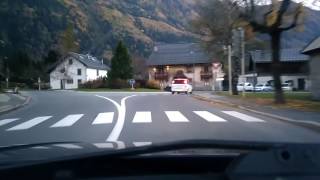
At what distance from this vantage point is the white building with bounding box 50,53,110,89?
11300 centimetres

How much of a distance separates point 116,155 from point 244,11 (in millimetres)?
28804

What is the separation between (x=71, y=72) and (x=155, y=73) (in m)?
16.9

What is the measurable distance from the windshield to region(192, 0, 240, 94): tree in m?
0.13

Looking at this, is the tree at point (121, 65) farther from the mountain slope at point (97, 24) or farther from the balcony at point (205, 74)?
the balcony at point (205, 74)

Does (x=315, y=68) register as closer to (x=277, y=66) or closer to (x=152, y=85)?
(x=277, y=66)

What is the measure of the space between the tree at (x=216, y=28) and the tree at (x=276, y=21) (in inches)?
675

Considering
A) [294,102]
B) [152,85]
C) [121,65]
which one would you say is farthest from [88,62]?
[294,102]

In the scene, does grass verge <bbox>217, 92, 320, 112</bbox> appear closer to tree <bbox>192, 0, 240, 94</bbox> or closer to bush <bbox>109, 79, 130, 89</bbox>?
tree <bbox>192, 0, 240, 94</bbox>

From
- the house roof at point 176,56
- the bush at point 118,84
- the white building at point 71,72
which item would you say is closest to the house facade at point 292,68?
the bush at point 118,84

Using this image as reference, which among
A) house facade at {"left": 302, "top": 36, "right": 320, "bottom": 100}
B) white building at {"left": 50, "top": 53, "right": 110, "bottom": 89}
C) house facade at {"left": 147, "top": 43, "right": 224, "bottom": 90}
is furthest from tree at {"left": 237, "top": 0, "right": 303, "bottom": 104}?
white building at {"left": 50, "top": 53, "right": 110, "bottom": 89}

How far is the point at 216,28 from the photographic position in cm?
5238

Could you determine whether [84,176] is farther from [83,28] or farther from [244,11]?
[83,28]

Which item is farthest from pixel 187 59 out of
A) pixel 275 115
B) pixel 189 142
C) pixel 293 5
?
pixel 189 142

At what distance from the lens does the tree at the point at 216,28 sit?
1951 inches
